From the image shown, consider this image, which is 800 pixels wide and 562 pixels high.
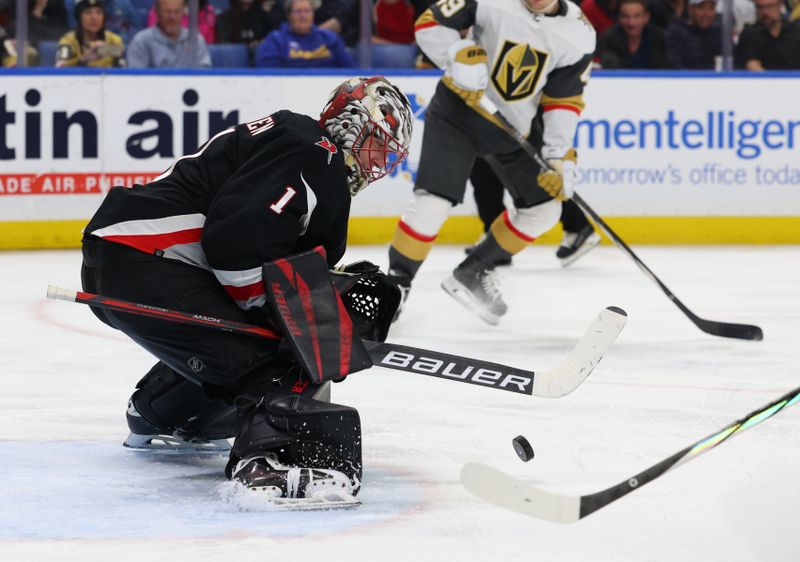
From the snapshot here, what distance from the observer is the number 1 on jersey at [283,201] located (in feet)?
7.17

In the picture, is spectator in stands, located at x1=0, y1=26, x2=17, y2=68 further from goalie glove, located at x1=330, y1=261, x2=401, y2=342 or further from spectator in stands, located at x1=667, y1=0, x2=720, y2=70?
goalie glove, located at x1=330, y1=261, x2=401, y2=342

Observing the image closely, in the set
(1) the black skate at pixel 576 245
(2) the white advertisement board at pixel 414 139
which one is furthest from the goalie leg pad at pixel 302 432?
(2) the white advertisement board at pixel 414 139

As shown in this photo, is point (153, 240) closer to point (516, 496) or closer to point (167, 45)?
point (516, 496)

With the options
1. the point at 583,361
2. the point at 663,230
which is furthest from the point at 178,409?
the point at 663,230

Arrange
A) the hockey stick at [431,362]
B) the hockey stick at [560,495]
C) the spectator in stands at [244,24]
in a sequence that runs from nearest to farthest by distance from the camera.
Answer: the hockey stick at [560,495] → the hockey stick at [431,362] → the spectator in stands at [244,24]

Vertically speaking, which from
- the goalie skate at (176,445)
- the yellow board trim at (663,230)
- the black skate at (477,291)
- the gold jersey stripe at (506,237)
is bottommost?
the yellow board trim at (663,230)

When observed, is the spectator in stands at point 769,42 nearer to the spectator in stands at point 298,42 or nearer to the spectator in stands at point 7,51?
the spectator in stands at point 298,42

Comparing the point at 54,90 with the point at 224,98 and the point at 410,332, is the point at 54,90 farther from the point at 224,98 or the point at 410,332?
the point at 410,332

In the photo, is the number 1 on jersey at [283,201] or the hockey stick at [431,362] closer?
the number 1 on jersey at [283,201]

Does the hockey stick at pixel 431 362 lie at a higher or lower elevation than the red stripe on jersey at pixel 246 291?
lower

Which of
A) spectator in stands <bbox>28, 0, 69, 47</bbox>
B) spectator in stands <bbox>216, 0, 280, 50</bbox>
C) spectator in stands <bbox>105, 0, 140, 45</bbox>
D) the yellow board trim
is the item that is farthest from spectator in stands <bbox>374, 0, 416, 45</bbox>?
spectator in stands <bbox>28, 0, 69, 47</bbox>

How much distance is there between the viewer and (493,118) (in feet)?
14.5

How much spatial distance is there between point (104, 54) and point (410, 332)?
2.63 meters

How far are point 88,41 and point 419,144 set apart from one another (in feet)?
5.31
